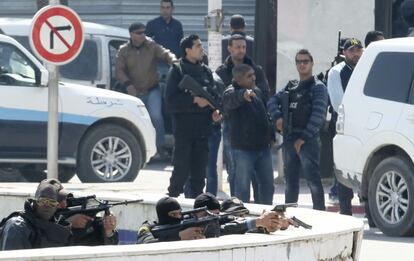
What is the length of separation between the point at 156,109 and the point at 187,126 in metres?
5.59

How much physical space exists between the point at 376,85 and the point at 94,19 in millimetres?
12754

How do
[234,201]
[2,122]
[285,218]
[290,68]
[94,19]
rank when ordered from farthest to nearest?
[94,19], [290,68], [2,122], [234,201], [285,218]

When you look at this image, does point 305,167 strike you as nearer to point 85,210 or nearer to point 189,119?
point 189,119

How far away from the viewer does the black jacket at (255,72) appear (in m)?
15.9

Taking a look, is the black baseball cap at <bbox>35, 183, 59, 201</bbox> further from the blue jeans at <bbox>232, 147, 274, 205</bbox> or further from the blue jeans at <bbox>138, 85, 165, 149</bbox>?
the blue jeans at <bbox>138, 85, 165, 149</bbox>

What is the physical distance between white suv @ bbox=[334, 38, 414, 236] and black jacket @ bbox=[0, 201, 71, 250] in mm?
5765

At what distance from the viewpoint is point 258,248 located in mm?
8430

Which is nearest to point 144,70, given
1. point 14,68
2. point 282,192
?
point 14,68

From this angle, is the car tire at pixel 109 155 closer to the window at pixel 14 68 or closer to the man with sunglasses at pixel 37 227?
the window at pixel 14 68

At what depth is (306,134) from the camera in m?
15.4

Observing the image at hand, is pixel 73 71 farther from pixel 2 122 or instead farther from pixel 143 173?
pixel 2 122

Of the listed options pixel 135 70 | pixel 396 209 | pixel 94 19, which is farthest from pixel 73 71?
pixel 396 209

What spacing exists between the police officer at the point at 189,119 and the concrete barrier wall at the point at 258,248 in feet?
16.2

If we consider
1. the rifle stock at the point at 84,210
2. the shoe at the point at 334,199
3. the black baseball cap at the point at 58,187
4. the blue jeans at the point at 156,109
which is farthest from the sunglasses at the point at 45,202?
the blue jeans at the point at 156,109
